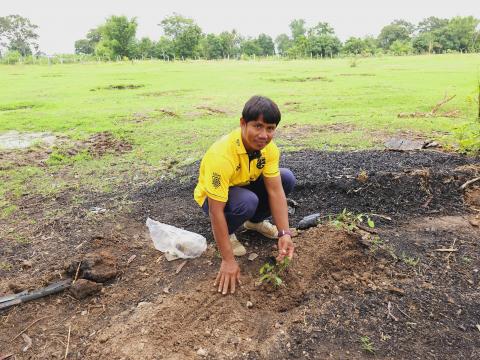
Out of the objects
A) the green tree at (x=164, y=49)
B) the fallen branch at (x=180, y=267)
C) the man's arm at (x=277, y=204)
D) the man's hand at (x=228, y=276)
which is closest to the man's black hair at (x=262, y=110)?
the man's arm at (x=277, y=204)

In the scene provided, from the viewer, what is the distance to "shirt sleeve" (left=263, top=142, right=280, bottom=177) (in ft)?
8.87

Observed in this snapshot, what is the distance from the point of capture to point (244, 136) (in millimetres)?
2479

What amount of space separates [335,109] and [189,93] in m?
5.63

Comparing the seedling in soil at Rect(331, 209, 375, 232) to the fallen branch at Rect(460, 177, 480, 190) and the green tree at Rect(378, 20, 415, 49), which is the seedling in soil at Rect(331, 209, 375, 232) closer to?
the fallen branch at Rect(460, 177, 480, 190)

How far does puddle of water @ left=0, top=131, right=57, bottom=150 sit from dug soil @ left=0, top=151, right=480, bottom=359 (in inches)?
136

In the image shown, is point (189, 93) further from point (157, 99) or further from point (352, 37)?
point (352, 37)

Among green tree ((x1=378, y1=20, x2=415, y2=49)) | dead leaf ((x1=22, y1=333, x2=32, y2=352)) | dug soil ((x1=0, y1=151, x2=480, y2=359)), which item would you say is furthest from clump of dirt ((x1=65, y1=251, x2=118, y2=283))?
green tree ((x1=378, y1=20, x2=415, y2=49))

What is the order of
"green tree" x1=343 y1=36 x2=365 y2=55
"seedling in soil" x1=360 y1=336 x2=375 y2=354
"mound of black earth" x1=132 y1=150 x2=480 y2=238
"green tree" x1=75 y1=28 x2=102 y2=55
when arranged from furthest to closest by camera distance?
"green tree" x1=75 y1=28 x2=102 y2=55 < "green tree" x1=343 y1=36 x2=365 y2=55 < "mound of black earth" x1=132 y1=150 x2=480 y2=238 < "seedling in soil" x1=360 y1=336 x2=375 y2=354

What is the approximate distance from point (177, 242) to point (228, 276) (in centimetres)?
65

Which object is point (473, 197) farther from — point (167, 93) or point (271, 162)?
point (167, 93)

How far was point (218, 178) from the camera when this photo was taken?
2.45m

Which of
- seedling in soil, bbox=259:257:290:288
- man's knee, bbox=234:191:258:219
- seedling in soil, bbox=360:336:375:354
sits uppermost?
man's knee, bbox=234:191:258:219

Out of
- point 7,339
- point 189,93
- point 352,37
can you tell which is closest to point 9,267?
point 7,339

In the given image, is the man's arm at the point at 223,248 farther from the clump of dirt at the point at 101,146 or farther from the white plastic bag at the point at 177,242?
the clump of dirt at the point at 101,146
